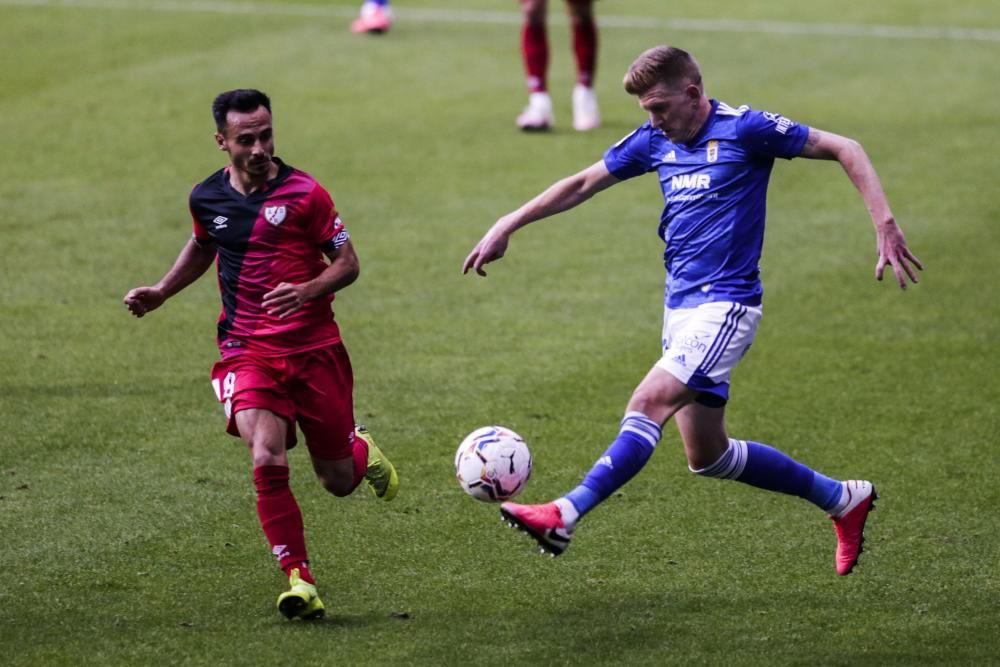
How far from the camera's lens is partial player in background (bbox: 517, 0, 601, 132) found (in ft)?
54.5

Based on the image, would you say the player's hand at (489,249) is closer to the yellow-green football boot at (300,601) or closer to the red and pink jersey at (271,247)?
the red and pink jersey at (271,247)

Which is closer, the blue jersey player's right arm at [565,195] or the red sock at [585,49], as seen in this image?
the blue jersey player's right arm at [565,195]

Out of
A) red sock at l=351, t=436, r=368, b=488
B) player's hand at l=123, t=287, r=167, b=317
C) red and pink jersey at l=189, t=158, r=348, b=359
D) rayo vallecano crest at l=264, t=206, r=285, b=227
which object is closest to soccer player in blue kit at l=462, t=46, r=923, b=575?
red and pink jersey at l=189, t=158, r=348, b=359

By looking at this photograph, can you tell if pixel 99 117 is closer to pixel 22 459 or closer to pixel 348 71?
pixel 348 71

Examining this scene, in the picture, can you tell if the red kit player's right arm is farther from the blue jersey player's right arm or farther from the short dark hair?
the blue jersey player's right arm

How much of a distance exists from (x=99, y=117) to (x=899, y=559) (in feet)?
38.3

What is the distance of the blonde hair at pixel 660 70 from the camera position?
21.5 ft

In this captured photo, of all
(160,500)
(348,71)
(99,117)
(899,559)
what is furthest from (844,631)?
(348,71)

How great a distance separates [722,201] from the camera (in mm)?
6746

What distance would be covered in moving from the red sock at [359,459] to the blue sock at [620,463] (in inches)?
Answer: 54.9

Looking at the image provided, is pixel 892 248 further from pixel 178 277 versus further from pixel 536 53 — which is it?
pixel 536 53

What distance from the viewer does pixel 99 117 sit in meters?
16.6

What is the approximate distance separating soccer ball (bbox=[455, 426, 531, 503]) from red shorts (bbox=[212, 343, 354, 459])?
0.70 metres

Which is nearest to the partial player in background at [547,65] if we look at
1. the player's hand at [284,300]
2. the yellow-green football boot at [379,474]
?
the yellow-green football boot at [379,474]
